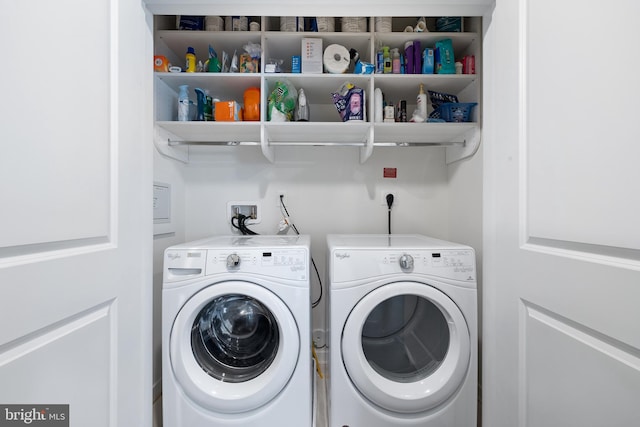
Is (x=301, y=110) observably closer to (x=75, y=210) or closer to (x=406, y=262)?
(x=406, y=262)

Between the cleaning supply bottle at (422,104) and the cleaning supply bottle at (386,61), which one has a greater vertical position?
the cleaning supply bottle at (386,61)

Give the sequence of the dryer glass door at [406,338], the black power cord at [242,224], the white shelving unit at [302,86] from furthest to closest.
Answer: the black power cord at [242,224] < the white shelving unit at [302,86] < the dryer glass door at [406,338]

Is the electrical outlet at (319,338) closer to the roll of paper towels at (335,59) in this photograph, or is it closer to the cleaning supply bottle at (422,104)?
the cleaning supply bottle at (422,104)

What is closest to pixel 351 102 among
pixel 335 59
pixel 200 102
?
pixel 335 59

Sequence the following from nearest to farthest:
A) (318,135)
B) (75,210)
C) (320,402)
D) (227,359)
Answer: (75,210), (227,359), (320,402), (318,135)

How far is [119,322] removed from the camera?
2.49 ft

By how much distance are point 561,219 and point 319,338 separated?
5.24ft

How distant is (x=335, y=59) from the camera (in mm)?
1521

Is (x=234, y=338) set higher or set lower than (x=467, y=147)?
lower

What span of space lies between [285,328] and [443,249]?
0.77 m

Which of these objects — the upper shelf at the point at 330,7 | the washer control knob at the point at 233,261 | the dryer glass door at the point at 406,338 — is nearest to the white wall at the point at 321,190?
the dryer glass door at the point at 406,338

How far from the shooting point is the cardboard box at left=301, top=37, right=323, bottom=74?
1.50 m

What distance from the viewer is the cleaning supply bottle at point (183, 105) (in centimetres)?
149

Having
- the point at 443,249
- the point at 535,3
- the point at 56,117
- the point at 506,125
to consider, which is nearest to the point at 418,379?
the point at 443,249
